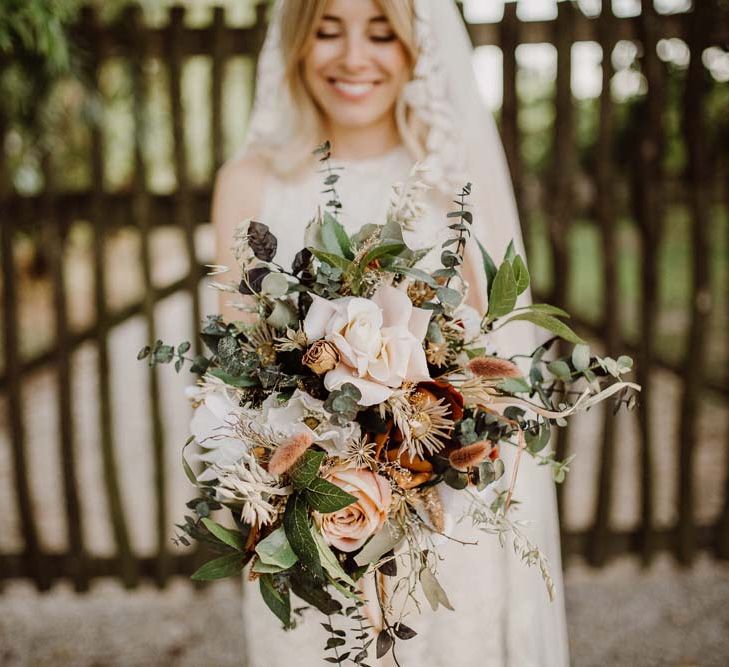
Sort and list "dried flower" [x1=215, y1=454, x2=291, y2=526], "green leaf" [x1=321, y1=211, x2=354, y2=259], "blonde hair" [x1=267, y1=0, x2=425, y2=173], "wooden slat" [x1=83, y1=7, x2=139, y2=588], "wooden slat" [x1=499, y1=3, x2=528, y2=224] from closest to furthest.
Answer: "dried flower" [x1=215, y1=454, x2=291, y2=526]
"green leaf" [x1=321, y1=211, x2=354, y2=259]
"blonde hair" [x1=267, y1=0, x2=425, y2=173]
"wooden slat" [x1=499, y1=3, x2=528, y2=224]
"wooden slat" [x1=83, y1=7, x2=139, y2=588]

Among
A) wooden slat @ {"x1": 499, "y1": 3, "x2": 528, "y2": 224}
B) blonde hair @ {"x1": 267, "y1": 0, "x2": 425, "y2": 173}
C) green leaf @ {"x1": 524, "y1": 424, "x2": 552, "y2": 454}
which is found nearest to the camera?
green leaf @ {"x1": 524, "y1": 424, "x2": 552, "y2": 454}

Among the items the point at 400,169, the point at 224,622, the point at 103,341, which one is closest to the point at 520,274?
the point at 400,169

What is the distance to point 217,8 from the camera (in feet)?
9.46

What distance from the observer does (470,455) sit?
1.17 metres

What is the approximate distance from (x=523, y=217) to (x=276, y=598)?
232cm

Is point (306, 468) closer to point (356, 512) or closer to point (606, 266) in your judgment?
point (356, 512)

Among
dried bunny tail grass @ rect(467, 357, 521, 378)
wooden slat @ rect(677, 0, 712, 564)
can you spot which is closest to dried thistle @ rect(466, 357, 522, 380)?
dried bunny tail grass @ rect(467, 357, 521, 378)

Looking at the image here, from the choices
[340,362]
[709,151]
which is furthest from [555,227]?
[340,362]

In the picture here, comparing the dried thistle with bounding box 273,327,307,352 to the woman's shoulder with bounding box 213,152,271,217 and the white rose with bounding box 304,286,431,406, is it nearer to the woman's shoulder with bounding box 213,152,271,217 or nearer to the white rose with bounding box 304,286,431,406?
the white rose with bounding box 304,286,431,406

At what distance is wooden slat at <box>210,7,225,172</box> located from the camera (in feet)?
9.59

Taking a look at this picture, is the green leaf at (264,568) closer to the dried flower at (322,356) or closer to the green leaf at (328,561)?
the green leaf at (328,561)

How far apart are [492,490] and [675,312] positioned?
6.49m

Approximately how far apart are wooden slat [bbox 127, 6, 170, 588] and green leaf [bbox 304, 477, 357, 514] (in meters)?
1.90

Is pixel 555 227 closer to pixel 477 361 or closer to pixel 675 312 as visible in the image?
pixel 477 361
